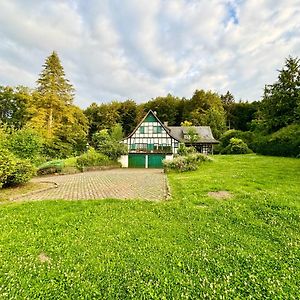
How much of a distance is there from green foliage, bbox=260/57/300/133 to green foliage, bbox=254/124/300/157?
7.89 ft

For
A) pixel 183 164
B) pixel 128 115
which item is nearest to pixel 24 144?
pixel 183 164

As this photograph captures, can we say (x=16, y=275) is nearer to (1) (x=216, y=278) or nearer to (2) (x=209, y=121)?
(1) (x=216, y=278)

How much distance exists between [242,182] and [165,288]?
8315mm

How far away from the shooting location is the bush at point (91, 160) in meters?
25.0

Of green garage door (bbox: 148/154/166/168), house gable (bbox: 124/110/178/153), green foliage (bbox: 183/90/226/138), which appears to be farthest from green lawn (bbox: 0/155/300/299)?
green foliage (bbox: 183/90/226/138)

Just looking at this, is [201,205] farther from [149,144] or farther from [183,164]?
[149,144]

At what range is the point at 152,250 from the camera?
15.1ft

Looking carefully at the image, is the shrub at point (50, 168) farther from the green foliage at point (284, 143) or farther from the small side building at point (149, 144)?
the green foliage at point (284, 143)

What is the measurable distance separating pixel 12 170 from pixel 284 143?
80.7 feet

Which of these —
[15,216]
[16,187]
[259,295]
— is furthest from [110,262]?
[16,187]

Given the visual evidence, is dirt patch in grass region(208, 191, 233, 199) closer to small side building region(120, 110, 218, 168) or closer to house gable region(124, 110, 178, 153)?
small side building region(120, 110, 218, 168)

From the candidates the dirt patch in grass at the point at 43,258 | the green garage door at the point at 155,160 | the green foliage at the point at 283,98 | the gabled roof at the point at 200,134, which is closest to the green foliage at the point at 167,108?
the gabled roof at the point at 200,134

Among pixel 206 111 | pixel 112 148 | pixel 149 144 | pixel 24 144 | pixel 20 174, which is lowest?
pixel 20 174

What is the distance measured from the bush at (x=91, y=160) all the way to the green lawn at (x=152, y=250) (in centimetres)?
1782
